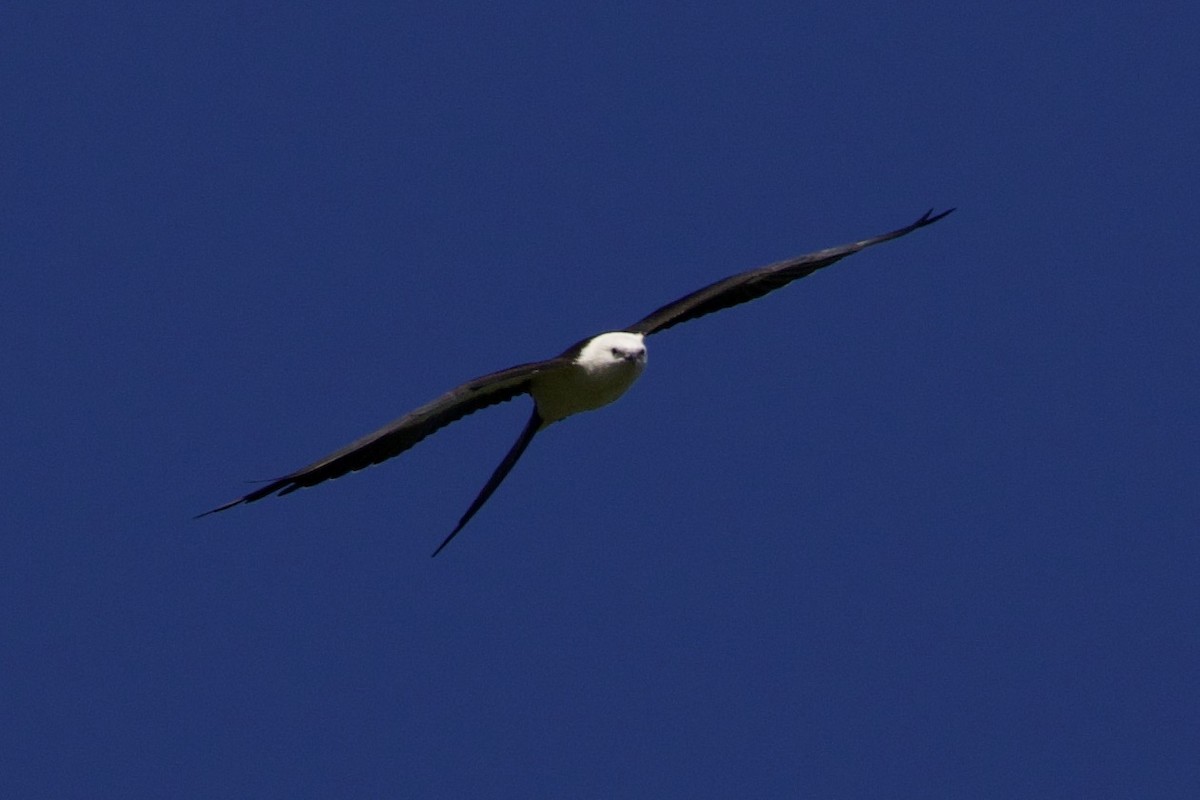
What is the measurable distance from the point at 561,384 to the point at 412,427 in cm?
97

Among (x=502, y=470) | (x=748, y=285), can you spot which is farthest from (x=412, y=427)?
(x=748, y=285)

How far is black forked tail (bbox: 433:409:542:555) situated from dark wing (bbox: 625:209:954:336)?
0.81 metres

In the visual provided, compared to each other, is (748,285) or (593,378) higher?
(748,285)

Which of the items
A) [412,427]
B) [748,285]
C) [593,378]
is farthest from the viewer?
[748,285]

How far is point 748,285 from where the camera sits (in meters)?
11.5

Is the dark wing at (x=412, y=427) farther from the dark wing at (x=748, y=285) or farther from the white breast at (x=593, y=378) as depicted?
the dark wing at (x=748, y=285)

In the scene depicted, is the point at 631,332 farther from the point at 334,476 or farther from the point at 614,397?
the point at 334,476

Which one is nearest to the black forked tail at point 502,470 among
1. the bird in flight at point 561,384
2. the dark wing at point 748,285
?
the bird in flight at point 561,384

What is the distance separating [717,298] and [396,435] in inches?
95.3

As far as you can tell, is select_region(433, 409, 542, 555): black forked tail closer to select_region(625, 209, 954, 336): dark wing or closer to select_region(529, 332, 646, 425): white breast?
select_region(529, 332, 646, 425): white breast

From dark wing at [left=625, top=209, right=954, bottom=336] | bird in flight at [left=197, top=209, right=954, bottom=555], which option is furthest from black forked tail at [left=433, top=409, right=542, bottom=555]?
dark wing at [left=625, top=209, right=954, bottom=336]

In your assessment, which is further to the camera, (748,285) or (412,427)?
(748,285)

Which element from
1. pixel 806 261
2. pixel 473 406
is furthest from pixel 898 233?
pixel 473 406

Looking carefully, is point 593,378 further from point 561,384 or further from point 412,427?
point 412,427
